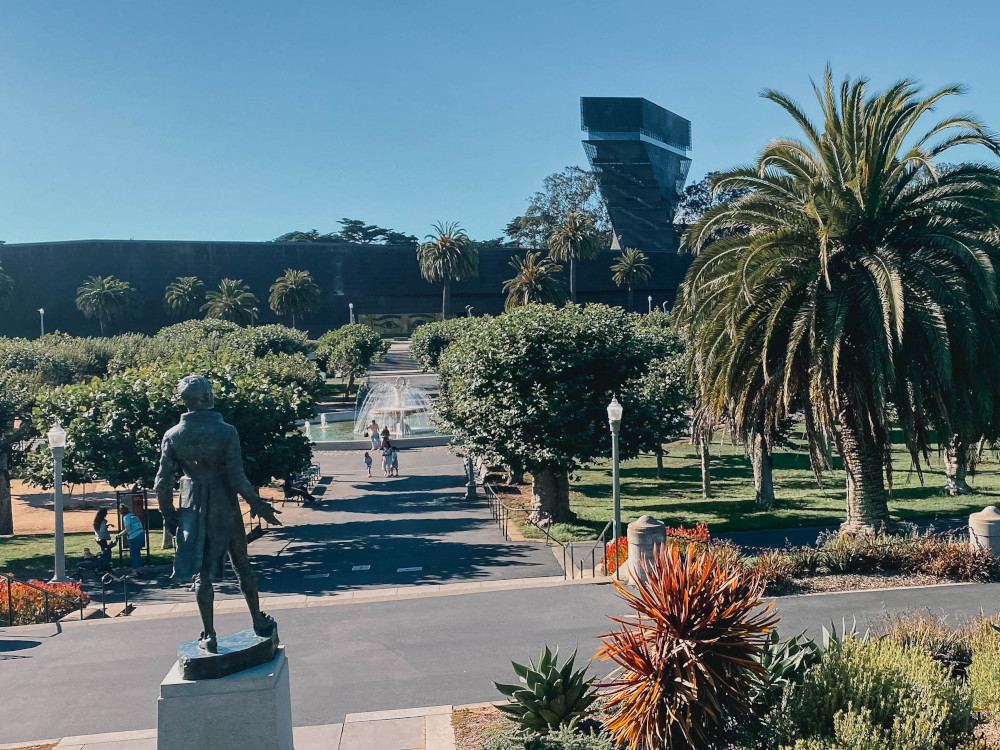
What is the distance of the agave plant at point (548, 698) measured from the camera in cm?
792

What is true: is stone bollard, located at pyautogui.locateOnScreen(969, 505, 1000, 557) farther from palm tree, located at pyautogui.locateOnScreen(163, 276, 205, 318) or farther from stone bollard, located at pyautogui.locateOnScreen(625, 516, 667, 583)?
palm tree, located at pyautogui.locateOnScreen(163, 276, 205, 318)

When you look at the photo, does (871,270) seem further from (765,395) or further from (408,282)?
(408,282)

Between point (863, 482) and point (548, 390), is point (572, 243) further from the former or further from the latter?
→ point (863, 482)

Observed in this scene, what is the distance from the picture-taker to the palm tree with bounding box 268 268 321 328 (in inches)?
3233

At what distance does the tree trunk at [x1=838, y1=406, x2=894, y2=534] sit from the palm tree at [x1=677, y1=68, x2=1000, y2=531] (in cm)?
3

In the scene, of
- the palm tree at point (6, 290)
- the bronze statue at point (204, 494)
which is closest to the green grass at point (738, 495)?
the bronze statue at point (204, 494)

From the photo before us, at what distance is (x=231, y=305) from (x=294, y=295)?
6.29m

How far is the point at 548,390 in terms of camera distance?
21.1 m

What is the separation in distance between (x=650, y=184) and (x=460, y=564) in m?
112

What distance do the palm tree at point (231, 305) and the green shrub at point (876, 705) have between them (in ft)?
249

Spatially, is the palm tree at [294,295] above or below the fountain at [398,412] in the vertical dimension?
above

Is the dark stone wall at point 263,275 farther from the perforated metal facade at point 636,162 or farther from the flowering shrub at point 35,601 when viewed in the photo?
the flowering shrub at point 35,601

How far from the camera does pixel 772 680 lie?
7777 millimetres

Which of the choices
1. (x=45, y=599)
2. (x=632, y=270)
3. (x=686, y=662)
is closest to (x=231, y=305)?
(x=632, y=270)
